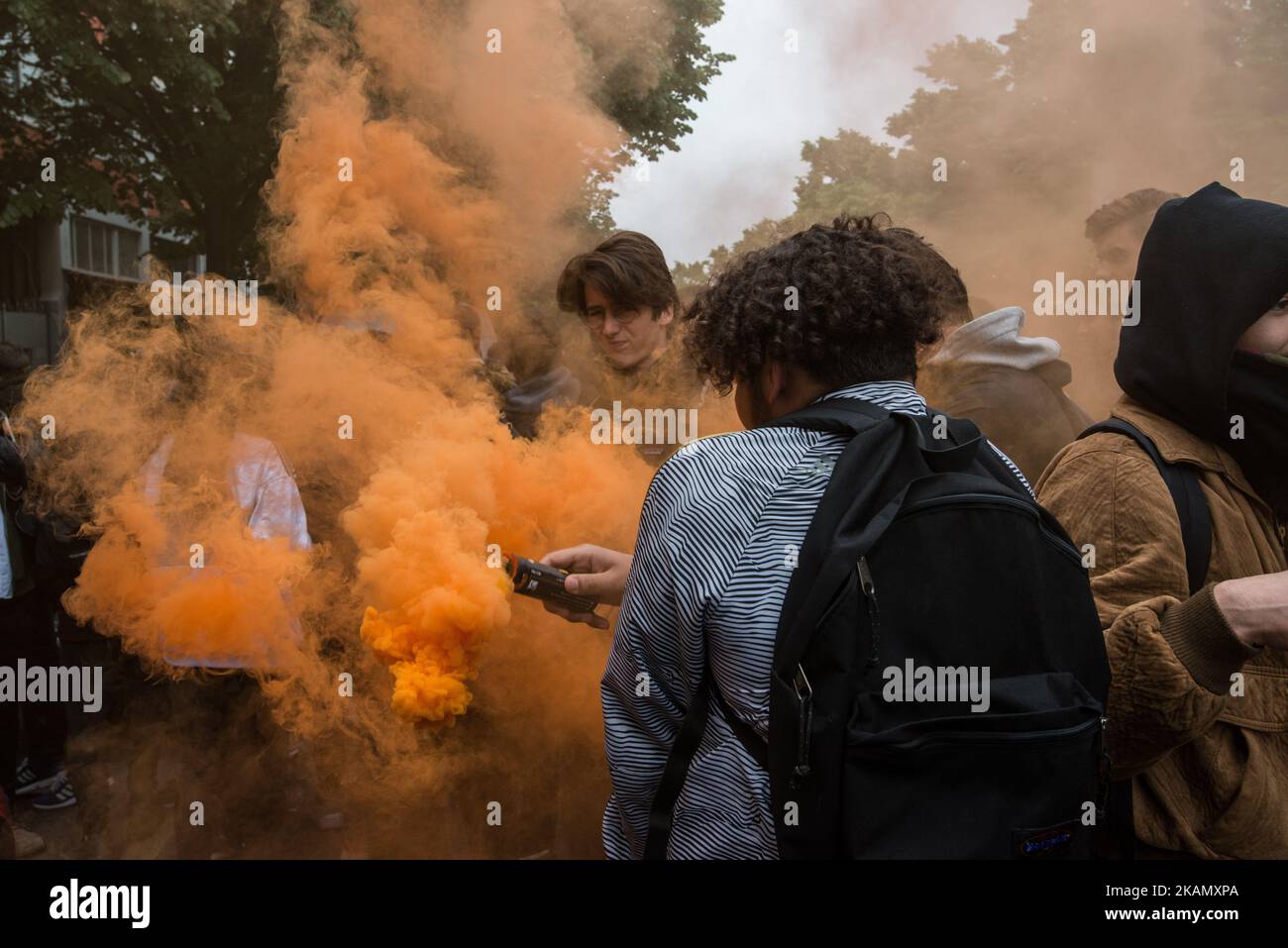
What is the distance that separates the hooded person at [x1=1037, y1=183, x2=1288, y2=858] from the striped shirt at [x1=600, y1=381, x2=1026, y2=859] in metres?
0.38

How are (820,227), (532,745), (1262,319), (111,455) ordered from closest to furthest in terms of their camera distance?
1. (820,227)
2. (1262,319)
3. (532,745)
4. (111,455)

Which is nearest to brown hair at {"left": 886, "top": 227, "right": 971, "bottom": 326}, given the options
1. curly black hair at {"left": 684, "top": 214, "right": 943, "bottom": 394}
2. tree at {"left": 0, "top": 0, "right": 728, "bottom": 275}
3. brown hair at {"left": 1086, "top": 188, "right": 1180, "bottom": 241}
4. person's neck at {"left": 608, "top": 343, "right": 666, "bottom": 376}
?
curly black hair at {"left": 684, "top": 214, "right": 943, "bottom": 394}

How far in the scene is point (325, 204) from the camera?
4.54 m

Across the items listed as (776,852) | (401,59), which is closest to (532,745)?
(776,852)

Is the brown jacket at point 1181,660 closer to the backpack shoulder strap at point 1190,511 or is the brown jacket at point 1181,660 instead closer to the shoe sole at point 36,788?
the backpack shoulder strap at point 1190,511

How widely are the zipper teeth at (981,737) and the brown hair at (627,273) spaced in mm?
2320

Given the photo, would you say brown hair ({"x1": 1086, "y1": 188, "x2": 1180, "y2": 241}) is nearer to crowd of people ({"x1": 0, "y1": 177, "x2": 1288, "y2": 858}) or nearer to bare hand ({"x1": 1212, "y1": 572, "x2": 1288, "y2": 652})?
crowd of people ({"x1": 0, "y1": 177, "x2": 1288, "y2": 858})

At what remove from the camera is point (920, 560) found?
1428 mm

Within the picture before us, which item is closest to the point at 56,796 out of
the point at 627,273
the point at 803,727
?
the point at 627,273

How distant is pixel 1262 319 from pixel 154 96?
373 inches

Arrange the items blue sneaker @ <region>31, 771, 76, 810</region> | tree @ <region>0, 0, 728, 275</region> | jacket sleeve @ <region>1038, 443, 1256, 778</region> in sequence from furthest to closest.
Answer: tree @ <region>0, 0, 728, 275</region>, blue sneaker @ <region>31, 771, 76, 810</region>, jacket sleeve @ <region>1038, 443, 1256, 778</region>

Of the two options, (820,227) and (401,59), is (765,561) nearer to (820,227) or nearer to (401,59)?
(820,227)

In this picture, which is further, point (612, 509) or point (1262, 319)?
point (612, 509)

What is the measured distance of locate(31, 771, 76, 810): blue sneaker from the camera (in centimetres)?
488
